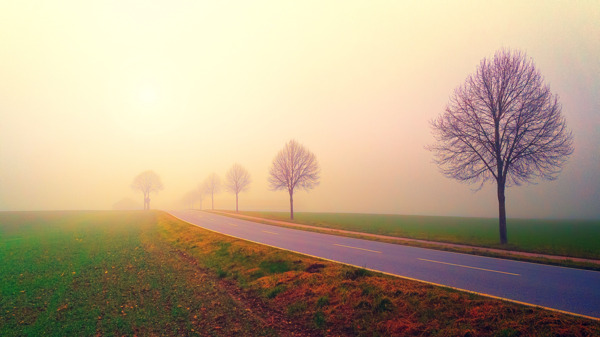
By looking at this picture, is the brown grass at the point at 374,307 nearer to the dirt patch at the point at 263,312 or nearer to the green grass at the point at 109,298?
the dirt patch at the point at 263,312

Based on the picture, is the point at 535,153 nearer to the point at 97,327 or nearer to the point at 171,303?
the point at 171,303

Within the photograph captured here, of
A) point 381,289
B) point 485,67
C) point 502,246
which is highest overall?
point 485,67

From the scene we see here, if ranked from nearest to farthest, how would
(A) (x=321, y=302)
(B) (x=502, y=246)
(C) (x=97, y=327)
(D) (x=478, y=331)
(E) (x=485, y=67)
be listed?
1. (D) (x=478, y=331)
2. (C) (x=97, y=327)
3. (A) (x=321, y=302)
4. (B) (x=502, y=246)
5. (E) (x=485, y=67)

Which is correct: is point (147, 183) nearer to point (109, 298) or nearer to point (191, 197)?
point (191, 197)

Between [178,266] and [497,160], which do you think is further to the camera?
[497,160]

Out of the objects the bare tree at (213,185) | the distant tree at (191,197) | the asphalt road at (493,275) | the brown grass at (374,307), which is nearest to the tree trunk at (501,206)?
the asphalt road at (493,275)

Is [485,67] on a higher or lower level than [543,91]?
higher

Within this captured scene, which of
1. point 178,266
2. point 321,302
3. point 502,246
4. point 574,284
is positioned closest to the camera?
point 321,302

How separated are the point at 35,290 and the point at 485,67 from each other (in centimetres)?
2671

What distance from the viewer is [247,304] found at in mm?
7723

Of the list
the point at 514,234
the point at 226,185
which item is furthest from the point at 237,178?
the point at 514,234

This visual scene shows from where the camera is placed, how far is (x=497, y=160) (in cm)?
1914

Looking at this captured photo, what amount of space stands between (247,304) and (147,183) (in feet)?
328

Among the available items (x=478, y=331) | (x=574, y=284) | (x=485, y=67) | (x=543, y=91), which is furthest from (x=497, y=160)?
(x=478, y=331)
